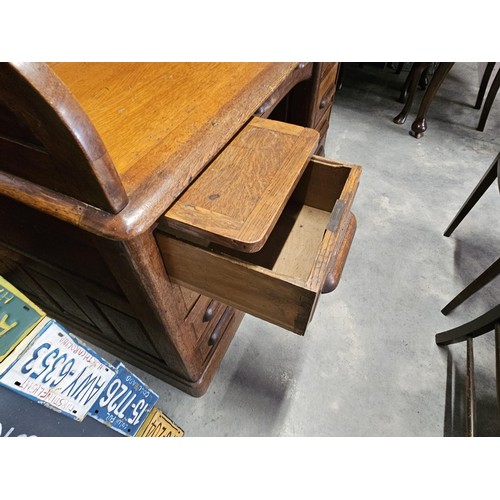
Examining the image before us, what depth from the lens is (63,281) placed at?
75 cm

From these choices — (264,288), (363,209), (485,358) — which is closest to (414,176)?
(363,209)

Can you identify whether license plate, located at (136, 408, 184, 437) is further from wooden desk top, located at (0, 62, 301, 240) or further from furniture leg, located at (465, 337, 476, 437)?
furniture leg, located at (465, 337, 476, 437)

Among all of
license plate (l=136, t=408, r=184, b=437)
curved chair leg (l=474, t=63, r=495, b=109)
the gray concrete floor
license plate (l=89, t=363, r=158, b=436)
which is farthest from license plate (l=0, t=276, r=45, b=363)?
curved chair leg (l=474, t=63, r=495, b=109)

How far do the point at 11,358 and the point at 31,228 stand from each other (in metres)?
0.32

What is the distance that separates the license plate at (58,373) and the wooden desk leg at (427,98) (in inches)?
79.9

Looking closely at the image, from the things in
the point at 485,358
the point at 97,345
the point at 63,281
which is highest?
the point at 63,281

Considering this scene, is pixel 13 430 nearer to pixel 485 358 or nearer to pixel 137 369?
pixel 137 369

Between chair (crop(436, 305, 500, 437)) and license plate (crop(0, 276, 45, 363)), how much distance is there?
0.97 m

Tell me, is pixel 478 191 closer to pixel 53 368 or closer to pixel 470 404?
pixel 470 404

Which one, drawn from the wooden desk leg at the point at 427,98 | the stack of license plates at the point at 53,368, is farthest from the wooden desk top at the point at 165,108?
the wooden desk leg at the point at 427,98

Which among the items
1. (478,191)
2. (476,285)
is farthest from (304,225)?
(478,191)

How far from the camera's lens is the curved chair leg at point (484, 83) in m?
1.94

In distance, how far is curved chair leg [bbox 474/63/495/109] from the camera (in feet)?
6.38

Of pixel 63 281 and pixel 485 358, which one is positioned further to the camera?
pixel 485 358
